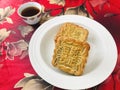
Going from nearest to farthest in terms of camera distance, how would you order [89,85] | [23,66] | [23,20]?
1. [89,85]
2. [23,66]
3. [23,20]

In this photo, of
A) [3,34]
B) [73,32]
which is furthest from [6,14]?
[73,32]

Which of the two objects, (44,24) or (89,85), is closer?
(89,85)

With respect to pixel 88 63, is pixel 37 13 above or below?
above

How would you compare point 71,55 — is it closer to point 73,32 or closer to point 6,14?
point 73,32

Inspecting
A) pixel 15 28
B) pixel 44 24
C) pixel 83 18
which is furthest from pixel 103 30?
pixel 15 28

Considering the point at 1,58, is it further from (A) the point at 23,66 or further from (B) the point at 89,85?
(B) the point at 89,85

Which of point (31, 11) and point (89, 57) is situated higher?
point (31, 11)

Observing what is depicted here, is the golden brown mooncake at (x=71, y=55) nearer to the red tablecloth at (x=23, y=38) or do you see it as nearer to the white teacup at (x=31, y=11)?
the red tablecloth at (x=23, y=38)
